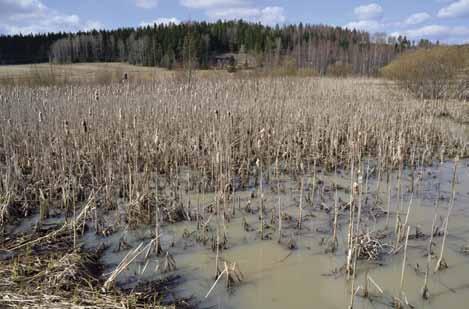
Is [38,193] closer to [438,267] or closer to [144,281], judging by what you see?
[144,281]

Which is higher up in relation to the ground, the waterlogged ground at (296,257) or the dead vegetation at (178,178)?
the dead vegetation at (178,178)

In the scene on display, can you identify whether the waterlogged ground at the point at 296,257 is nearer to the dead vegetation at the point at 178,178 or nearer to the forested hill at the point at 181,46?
the dead vegetation at the point at 178,178

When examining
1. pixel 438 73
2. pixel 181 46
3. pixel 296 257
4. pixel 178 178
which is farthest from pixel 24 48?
pixel 296 257

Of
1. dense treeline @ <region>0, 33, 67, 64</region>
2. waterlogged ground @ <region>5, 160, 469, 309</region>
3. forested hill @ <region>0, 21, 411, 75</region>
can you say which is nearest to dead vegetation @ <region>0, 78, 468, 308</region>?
waterlogged ground @ <region>5, 160, 469, 309</region>

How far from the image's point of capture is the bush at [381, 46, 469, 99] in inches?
500

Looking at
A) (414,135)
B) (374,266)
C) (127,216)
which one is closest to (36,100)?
(127,216)

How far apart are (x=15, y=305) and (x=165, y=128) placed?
14.4 ft

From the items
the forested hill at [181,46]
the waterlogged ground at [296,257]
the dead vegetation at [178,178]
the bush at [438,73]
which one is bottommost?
the waterlogged ground at [296,257]

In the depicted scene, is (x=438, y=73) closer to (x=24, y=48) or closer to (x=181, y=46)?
(x=181, y=46)

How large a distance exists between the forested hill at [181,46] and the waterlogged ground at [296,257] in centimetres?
3291

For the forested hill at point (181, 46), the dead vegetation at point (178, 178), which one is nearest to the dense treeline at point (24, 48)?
the forested hill at point (181, 46)

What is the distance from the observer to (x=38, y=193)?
178 inches

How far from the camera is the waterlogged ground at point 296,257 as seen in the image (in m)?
2.88

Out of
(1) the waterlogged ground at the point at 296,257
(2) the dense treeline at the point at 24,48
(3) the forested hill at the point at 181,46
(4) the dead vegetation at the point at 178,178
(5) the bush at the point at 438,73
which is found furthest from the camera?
(2) the dense treeline at the point at 24,48
